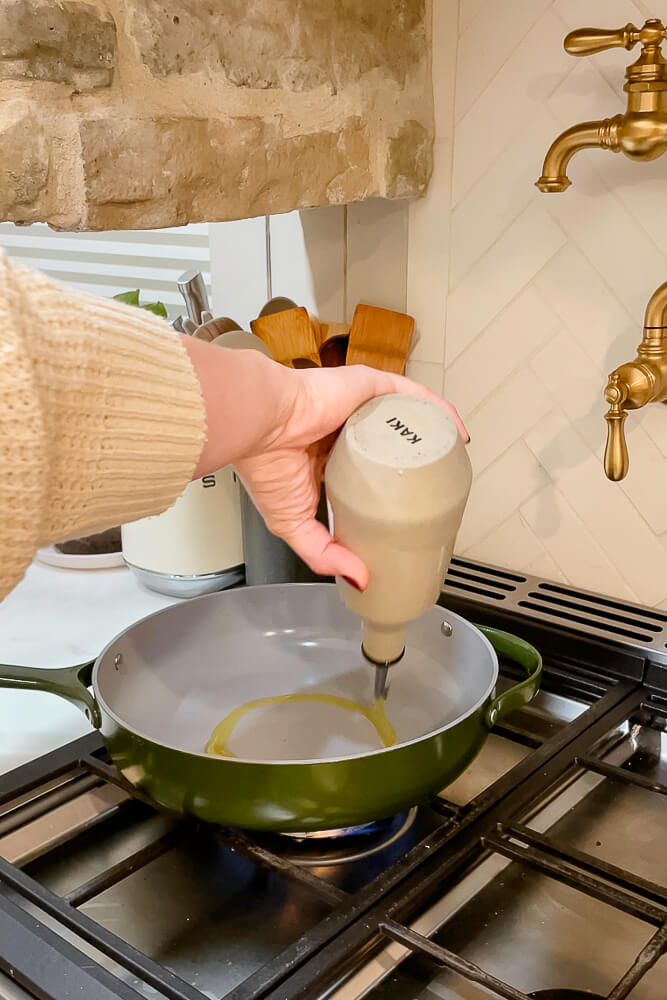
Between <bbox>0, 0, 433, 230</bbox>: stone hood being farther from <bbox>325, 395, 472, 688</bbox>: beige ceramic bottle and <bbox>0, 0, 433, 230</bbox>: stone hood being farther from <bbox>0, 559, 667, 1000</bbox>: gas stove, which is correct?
Result: <bbox>0, 559, 667, 1000</bbox>: gas stove

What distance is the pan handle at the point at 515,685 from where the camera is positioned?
0.77 meters

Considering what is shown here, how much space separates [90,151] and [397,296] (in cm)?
45

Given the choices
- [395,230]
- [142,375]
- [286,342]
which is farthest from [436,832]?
[395,230]

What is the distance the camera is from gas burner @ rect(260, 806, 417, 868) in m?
0.78

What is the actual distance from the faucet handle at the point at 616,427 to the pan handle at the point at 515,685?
6.4 inches

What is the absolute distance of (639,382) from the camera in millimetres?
875

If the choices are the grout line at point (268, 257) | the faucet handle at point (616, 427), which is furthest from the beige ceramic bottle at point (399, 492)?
the grout line at point (268, 257)

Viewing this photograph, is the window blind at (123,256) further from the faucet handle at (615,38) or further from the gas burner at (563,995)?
the gas burner at (563,995)

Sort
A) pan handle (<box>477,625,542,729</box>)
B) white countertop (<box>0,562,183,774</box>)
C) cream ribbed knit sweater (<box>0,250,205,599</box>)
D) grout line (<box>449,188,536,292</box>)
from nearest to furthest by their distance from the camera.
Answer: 1. cream ribbed knit sweater (<box>0,250,205,599</box>)
2. pan handle (<box>477,625,542,729</box>)
3. white countertop (<box>0,562,183,774</box>)
4. grout line (<box>449,188,536,292</box>)

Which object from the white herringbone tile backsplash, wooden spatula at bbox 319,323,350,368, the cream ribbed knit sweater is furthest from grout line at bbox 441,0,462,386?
the cream ribbed knit sweater

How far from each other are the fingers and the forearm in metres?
0.08

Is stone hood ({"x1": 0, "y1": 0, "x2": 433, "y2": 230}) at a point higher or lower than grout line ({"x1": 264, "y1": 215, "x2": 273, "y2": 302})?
higher

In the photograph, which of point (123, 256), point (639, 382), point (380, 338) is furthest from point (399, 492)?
point (123, 256)

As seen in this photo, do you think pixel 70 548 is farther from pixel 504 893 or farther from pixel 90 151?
pixel 504 893
